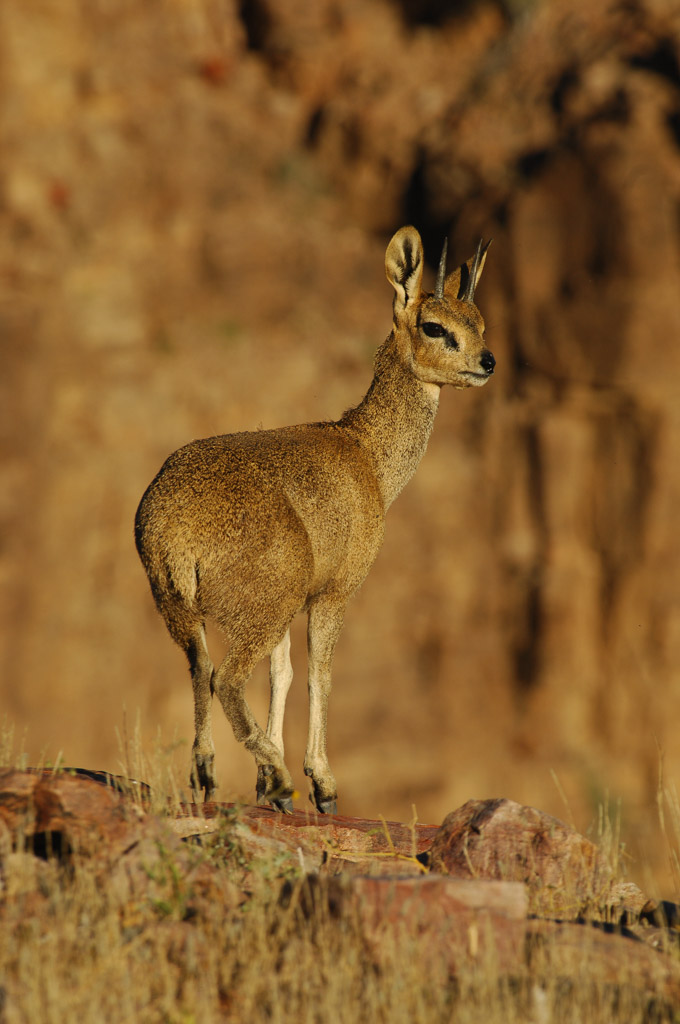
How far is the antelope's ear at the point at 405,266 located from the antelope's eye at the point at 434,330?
298 millimetres

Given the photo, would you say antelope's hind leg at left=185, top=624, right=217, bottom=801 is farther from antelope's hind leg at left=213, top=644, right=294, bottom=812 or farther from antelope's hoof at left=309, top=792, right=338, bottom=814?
antelope's hoof at left=309, top=792, right=338, bottom=814

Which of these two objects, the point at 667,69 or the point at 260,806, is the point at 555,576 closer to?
the point at 667,69

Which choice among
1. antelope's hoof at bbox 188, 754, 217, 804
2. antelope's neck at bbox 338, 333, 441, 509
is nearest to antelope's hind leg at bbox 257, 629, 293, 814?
→ antelope's hoof at bbox 188, 754, 217, 804

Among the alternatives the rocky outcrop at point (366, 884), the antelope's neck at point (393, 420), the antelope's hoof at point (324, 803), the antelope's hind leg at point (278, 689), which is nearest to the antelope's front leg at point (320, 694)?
the antelope's hoof at point (324, 803)

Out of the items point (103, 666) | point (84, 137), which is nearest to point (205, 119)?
point (84, 137)

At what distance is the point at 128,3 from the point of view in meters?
25.1

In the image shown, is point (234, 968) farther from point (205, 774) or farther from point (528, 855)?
point (205, 774)

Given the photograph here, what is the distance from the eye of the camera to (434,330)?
984cm

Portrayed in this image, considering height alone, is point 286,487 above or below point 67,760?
below

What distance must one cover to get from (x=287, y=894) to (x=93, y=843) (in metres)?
0.95

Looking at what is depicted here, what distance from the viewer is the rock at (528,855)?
6.62m

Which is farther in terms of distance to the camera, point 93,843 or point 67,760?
point 67,760

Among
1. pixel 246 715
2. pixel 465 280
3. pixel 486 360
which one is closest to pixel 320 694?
pixel 246 715

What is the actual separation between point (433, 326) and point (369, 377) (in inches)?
504
